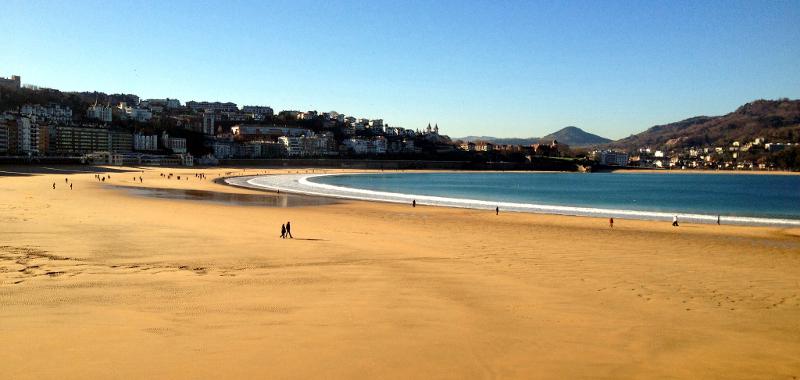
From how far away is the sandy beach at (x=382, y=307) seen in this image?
17.9ft

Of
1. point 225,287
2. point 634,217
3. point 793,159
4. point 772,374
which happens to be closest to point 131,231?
point 225,287

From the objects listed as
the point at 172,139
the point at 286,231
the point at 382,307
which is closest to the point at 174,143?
the point at 172,139

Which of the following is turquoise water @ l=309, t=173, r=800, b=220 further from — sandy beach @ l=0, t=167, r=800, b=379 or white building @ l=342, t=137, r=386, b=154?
white building @ l=342, t=137, r=386, b=154

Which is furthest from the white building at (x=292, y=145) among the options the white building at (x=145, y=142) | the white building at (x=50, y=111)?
the white building at (x=50, y=111)

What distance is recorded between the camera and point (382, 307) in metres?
7.67

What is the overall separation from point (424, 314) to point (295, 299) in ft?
6.46

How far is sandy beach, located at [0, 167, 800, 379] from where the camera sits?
5445mm

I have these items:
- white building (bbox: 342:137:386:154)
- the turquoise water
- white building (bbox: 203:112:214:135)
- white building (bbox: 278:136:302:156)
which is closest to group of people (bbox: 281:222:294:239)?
the turquoise water

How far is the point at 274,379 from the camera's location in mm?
4941

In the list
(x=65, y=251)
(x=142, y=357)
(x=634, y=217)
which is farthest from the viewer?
(x=634, y=217)

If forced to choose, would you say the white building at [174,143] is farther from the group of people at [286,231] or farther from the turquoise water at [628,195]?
the group of people at [286,231]

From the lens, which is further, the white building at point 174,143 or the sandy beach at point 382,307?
the white building at point 174,143

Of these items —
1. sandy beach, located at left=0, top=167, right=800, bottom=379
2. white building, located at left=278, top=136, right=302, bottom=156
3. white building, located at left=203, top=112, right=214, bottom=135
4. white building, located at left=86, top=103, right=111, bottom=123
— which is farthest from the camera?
white building, located at left=203, top=112, right=214, bottom=135

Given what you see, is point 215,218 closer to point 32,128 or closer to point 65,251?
Result: point 65,251
